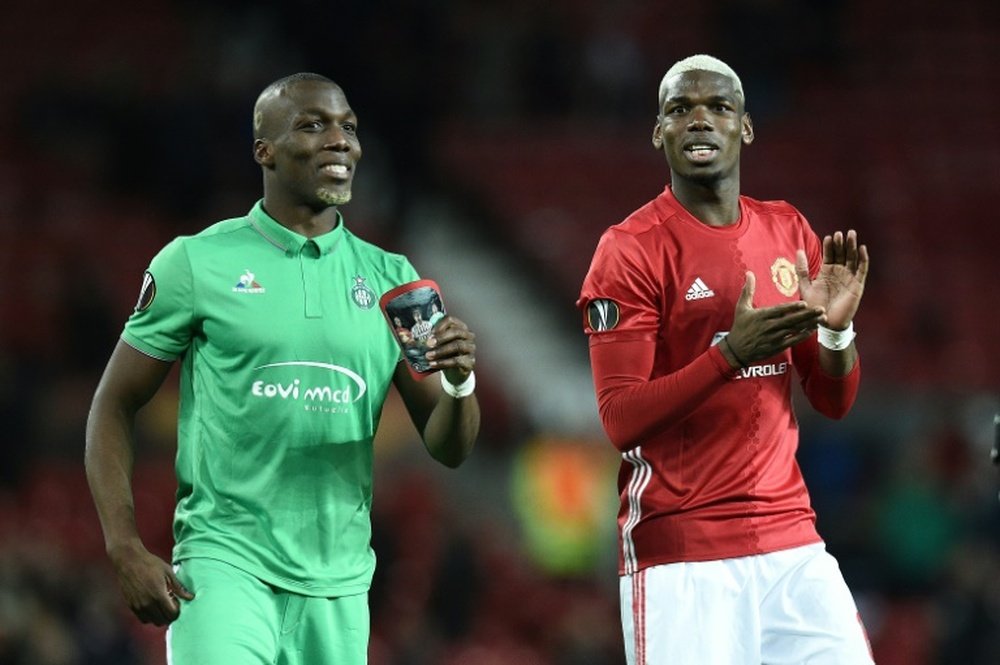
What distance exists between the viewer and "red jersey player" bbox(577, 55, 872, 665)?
15.1 ft

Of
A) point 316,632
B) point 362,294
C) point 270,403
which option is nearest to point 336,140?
point 362,294

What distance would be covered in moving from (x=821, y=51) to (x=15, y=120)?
8207mm

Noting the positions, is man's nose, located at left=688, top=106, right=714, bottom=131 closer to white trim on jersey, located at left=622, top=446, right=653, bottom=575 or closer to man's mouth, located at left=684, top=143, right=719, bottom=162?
man's mouth, located at left=684, top=143, right=719, bottom=162

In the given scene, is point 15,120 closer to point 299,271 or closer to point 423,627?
point 423,627

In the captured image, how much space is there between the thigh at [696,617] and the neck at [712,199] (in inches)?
40.6

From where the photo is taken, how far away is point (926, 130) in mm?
16781

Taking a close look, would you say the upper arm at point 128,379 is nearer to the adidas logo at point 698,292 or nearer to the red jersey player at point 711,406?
the red jersey player at point 711,406

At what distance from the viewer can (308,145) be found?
193 inches

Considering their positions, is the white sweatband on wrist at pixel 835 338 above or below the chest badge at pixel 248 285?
below

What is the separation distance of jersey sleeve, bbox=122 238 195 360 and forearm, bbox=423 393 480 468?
754mm

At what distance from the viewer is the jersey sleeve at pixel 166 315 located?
473cm

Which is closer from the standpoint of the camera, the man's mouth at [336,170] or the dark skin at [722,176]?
the dark skin at [722,176]

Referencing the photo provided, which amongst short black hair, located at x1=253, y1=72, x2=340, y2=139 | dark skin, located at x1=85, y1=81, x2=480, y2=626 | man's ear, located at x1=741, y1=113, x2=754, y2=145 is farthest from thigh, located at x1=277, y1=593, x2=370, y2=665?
man's ear, located at x1=741, y1=113, x2=754, y2=145

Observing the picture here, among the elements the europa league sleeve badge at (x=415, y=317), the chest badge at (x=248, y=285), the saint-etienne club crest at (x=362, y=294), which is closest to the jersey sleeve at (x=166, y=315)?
the chest badge at (x=248, y=285)
